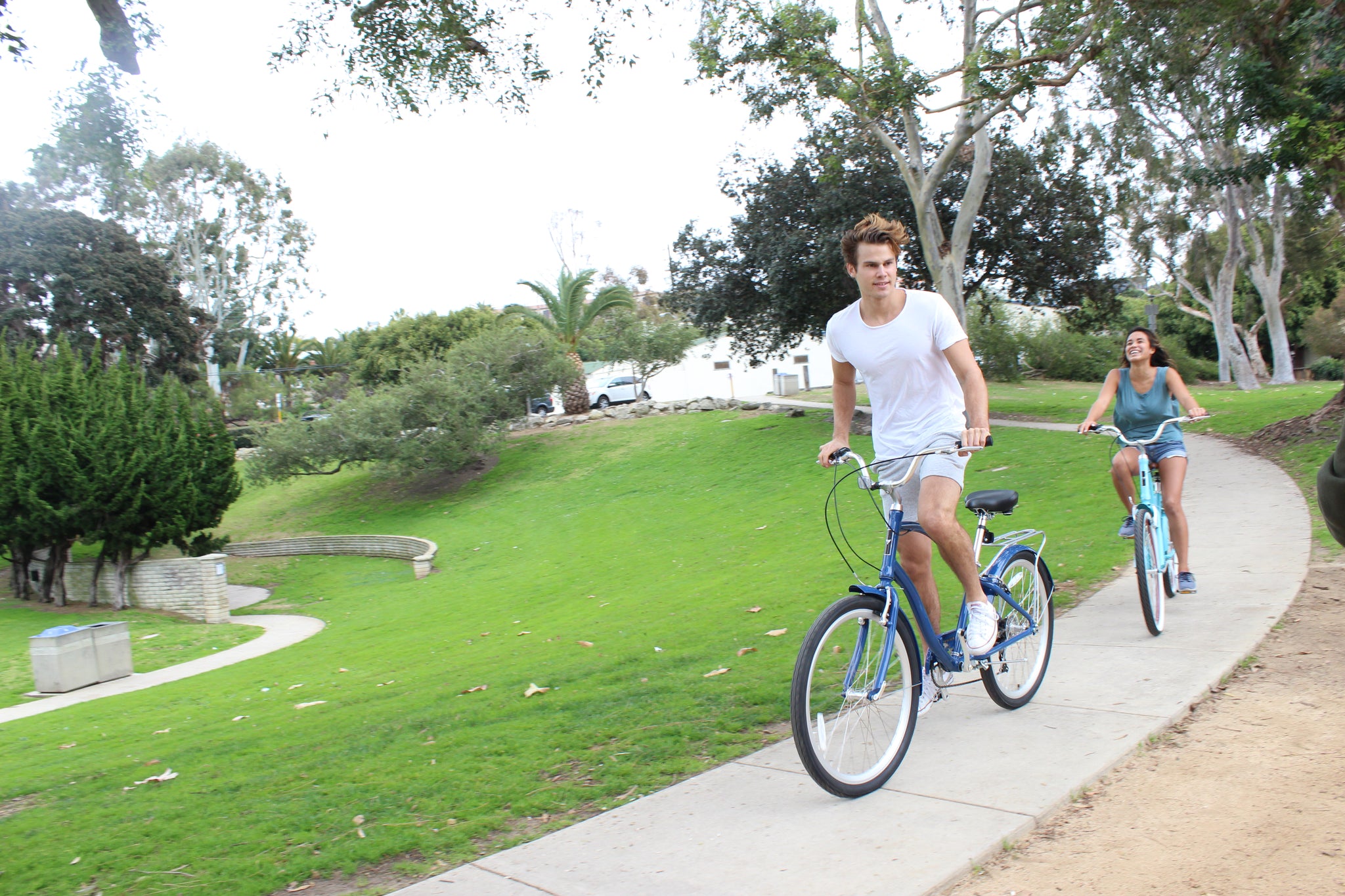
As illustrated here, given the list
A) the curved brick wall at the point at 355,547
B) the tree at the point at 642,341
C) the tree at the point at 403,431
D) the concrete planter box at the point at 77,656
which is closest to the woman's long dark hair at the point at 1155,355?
the concrete planter box at the point at 77,656

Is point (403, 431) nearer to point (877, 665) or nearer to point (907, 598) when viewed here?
point (907, 598)

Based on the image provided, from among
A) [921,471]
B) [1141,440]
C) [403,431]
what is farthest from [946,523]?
[403,431]

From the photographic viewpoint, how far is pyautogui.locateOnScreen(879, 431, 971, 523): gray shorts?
405 centimetres

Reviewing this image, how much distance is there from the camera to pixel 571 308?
32938mm

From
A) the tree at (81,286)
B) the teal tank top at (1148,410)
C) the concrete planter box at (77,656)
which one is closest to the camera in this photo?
the teal tank top at (1148,410)

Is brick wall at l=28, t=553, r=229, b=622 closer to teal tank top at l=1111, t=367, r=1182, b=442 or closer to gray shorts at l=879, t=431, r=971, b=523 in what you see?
teal tank top at l=1111, t=367, r=1182, b=442

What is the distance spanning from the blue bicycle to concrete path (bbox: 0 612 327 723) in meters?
9.87

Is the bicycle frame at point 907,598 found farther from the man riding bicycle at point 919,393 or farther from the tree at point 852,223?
the tree at point 852,223

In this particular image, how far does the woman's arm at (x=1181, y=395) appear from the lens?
6254mm

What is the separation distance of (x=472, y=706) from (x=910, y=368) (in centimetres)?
352

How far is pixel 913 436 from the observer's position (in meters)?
4.18

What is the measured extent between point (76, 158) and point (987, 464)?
14.8m

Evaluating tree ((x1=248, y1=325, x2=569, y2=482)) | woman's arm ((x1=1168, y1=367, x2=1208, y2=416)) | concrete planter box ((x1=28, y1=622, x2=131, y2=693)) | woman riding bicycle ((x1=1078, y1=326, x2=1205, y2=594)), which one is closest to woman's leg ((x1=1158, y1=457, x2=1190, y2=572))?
woman riding bicycle ((x1=1078, y1=326, x2=1205, y2=594))

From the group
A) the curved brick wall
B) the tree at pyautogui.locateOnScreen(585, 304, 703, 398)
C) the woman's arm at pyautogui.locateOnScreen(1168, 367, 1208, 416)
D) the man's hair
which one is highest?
the tree at pyautogui.locateOnScreen(585, 304, 703, 398)
